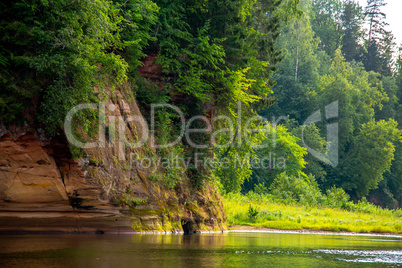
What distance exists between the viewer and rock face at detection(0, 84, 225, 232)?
1745cm

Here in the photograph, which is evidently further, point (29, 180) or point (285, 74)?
point (285, 74)

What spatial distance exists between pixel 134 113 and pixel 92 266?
1396cm

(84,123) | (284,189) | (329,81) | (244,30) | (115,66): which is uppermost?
(329,81)

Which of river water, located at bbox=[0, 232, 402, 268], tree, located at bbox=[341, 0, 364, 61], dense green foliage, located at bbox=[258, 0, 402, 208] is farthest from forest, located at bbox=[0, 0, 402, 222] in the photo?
tree, located at bbox=[341, 0, 364, 61]

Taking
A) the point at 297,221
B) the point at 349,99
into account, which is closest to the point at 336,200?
the point at 297,221

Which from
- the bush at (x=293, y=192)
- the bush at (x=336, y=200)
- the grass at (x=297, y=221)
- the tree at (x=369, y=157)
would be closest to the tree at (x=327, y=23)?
the tree at (x=369, y=157)

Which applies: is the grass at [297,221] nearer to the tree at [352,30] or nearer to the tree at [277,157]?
the tree at [277,157]

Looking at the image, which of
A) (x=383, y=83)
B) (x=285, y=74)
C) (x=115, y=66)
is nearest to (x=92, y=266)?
(x=115, y=66)

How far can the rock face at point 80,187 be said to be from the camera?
17453 mm

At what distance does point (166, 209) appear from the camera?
2298 centimetres

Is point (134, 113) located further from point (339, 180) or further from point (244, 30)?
point (339, 180)

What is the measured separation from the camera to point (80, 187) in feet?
62.2

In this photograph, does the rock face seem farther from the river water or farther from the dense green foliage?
the dense green foliage

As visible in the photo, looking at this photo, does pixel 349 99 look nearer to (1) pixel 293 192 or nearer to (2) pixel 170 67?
(1) pixel 293 192
